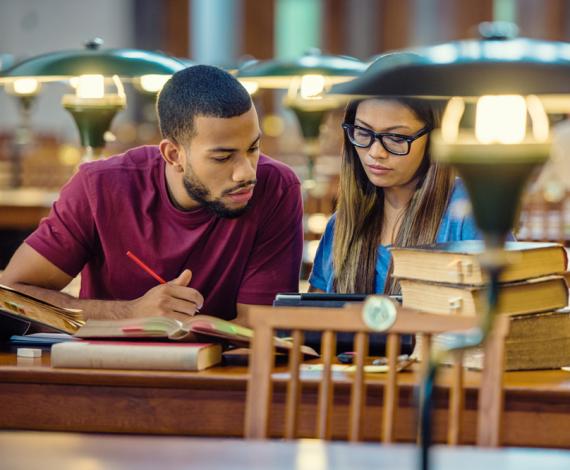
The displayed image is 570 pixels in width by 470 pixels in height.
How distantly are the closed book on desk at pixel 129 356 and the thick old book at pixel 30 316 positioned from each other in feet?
0.54

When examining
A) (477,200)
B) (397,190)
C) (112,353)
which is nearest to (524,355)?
(397,190)

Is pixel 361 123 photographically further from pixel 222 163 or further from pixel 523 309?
pixel 523 309

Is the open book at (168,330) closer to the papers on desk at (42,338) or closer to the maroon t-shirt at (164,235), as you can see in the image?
the papers on desk at (42,338)

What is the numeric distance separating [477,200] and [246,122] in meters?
1.11

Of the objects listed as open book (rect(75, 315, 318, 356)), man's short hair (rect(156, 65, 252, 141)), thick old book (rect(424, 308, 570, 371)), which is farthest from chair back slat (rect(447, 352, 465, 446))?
man's short hair (rect(156, 65, 252, 141))

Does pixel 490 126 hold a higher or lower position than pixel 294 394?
higher

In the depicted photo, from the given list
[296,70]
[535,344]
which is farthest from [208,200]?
[296,70]

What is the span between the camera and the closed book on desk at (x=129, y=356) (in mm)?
2098

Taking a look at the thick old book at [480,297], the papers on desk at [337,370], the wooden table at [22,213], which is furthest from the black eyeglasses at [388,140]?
the wooden table at [22,213]

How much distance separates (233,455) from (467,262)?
701 mm

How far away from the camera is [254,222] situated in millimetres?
2553

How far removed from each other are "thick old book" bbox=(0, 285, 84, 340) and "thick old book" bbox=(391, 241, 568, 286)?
683 mm

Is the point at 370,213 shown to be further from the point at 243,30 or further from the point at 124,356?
the point at 243,30

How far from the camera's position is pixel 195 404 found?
6.81ft
